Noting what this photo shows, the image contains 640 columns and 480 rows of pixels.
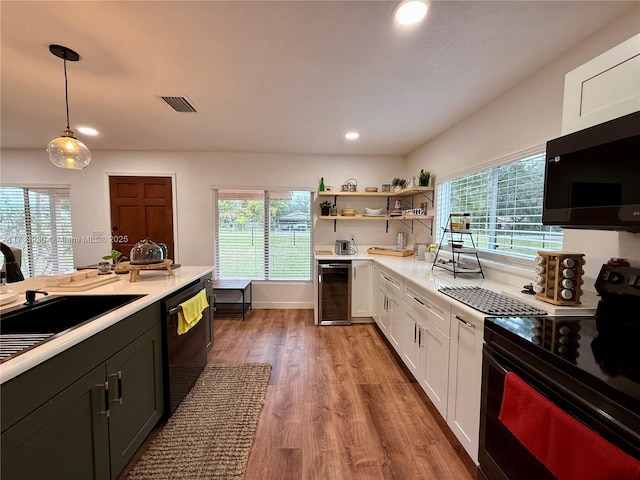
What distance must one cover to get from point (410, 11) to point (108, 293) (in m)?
2.30

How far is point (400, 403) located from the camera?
6.92 ft

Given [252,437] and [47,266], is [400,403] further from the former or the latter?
[47,266]

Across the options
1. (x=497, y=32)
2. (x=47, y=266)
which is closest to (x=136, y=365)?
(x=497, y=32)

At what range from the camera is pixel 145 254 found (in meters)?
2.04

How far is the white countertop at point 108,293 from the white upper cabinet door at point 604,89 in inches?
90.1

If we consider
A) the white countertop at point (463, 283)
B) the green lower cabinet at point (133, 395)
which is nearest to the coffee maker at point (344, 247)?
the white countertop at point (463, 283)

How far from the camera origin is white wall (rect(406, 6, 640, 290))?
1.39 metres

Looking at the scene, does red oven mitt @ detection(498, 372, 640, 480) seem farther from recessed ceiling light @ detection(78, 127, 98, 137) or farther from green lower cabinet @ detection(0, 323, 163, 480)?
recessed ceiling light @ detection(78, 127, 98, 137)

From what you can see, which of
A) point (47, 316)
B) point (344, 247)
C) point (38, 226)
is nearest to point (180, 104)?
point (47, 316)

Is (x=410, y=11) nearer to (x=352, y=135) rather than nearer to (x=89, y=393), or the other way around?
(x=352, y=135)

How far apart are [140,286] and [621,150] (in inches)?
102

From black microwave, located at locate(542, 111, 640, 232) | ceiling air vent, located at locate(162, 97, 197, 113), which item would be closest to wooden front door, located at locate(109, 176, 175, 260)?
ceiling air vent, located at locate(162, 97, 197, 113)

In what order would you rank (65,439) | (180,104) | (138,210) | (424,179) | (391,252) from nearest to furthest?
(65,439) < (180,104) < (424,179) < (391,252) < (138,210)

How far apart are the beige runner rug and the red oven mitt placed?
4.64ft
